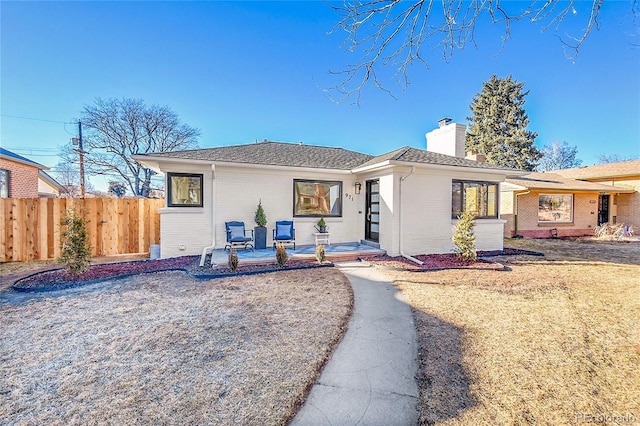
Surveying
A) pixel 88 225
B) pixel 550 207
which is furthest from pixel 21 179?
pixel 550 207

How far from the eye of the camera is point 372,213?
31.7 ft

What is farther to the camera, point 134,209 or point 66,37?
point 66,37

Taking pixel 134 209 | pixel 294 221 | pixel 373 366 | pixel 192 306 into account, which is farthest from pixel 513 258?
pixel 134 209

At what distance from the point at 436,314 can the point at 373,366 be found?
186 centimetres

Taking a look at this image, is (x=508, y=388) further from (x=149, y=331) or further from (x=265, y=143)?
(x=265, y=143)

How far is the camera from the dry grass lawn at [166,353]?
2162 mm

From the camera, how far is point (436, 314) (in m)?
4.18

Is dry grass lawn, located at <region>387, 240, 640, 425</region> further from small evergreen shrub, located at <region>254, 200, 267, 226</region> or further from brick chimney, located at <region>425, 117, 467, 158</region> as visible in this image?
brick chimney, located at <region>425, 117, 467, 158</region>

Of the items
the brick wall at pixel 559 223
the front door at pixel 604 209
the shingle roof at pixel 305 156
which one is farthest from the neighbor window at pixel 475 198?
the front door at pixel 604 209

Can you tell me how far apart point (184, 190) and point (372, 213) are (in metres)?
6.18

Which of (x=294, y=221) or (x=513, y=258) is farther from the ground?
(x=294, y=221)

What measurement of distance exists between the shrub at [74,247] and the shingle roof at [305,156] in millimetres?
2454

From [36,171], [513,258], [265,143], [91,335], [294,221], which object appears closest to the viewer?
[91,335]

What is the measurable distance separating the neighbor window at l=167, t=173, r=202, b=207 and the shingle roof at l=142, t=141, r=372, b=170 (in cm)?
66
